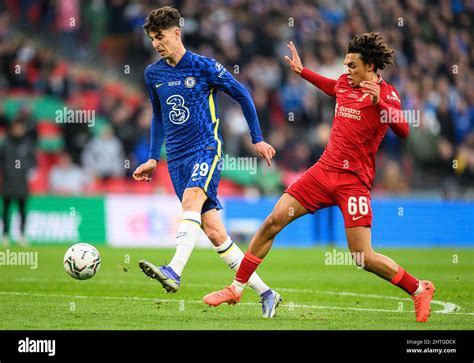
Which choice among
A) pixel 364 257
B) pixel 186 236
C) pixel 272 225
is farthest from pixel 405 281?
pixel 186 236

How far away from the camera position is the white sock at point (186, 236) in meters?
8.89

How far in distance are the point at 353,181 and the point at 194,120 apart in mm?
1633

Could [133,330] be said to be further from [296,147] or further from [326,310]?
[296,147]

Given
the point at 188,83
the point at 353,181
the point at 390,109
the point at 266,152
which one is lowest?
the point at 353,181

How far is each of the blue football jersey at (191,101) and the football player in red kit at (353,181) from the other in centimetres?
78

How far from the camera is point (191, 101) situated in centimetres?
943

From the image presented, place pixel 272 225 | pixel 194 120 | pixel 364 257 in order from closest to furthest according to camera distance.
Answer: pixel 364 257 < pixel 272 225 < pixel 194 120

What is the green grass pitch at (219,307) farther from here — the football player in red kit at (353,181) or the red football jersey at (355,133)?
the red football jersey at (355,133)

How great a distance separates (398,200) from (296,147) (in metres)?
2.78

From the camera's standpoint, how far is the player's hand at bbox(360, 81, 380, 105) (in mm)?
8500

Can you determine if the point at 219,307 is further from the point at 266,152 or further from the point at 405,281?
the point at 405,281

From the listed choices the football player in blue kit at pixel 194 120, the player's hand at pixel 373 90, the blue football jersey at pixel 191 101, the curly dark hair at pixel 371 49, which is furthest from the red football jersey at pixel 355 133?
the blue football jersey at pixel 191 101

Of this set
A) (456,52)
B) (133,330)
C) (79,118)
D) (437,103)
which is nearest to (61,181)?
(79,118)

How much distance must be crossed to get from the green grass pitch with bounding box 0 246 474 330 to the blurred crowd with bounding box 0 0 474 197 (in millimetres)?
6038
